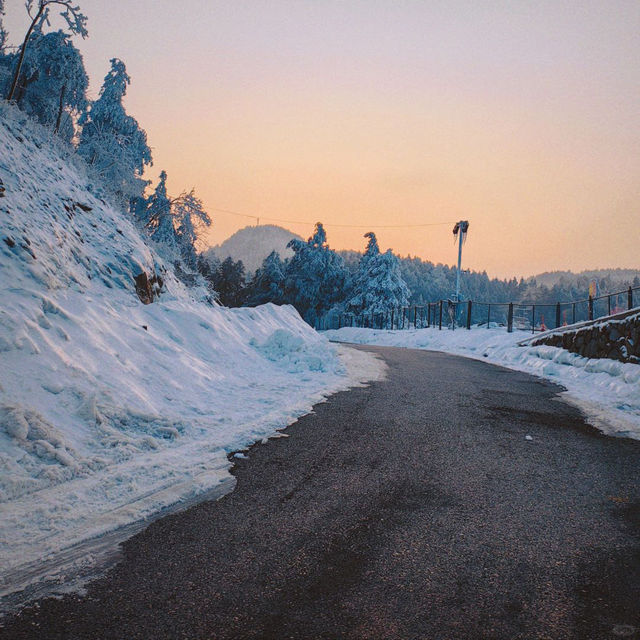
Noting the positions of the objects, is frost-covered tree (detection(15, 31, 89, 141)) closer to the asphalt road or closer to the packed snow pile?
the packed snow pile

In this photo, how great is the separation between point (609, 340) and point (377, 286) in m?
36.7

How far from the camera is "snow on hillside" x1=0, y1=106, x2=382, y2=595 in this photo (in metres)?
2.83

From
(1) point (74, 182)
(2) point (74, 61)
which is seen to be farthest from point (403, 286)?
(1) point (74, 182)

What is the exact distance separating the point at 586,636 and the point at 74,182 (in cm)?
1242

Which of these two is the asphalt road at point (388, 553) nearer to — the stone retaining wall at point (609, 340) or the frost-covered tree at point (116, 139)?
the stone retaining wall at point (609, 340)

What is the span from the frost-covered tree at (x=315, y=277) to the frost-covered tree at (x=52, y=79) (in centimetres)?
2949

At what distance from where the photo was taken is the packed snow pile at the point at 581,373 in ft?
19.2

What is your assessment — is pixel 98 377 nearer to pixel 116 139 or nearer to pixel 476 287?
pixel 116 139

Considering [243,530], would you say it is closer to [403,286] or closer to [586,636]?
[586,636]

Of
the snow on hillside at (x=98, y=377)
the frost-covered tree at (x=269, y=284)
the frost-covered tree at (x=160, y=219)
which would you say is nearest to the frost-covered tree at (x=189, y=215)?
the frost-covered tree at (x=160, y=219)

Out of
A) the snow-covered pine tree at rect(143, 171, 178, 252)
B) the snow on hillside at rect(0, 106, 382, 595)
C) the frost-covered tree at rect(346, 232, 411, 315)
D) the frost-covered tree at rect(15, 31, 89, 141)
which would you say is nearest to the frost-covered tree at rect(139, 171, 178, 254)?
the snow-covered pine tree at rect(143, 171, 178, 252)

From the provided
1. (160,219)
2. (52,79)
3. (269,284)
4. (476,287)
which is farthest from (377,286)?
(476,287)

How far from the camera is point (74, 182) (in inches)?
414

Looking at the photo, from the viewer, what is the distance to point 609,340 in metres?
9.53
